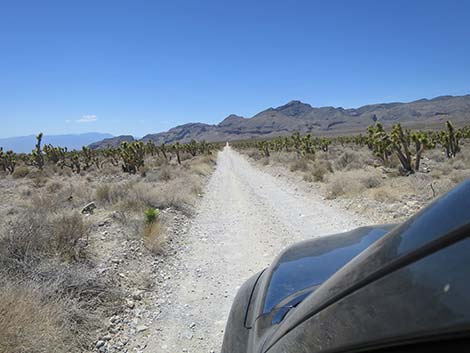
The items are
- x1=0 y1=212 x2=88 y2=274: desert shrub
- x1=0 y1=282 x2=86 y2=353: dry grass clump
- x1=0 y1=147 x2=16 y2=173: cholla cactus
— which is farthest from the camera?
x1=0 y1=147 x2=16 y2=173: cholla cactus

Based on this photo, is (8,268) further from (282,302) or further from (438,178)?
(438,178)

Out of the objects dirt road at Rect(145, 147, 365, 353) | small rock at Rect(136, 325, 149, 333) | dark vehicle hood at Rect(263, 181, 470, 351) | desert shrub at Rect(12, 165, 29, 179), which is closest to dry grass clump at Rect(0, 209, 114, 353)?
small rock at Rect(136, 325, 149, 333)

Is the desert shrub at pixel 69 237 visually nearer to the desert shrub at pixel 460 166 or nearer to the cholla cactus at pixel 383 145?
the cholla cactus at pixel 383 145

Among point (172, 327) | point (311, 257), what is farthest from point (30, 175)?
point (311, 257)

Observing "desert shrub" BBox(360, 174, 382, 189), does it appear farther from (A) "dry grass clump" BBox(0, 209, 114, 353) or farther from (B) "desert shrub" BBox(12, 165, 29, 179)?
(B) "desert shrub" BBox(12, 165, 29, 179)

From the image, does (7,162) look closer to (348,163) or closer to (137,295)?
(348,163)

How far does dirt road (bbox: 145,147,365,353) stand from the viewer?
4312 mm

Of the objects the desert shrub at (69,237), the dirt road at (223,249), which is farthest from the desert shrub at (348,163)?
the desert shrub at (69,237)

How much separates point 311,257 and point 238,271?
11.9ft

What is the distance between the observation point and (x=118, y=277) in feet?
17.9

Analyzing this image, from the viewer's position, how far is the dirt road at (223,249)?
14.1ft

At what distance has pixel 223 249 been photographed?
23.6 feet

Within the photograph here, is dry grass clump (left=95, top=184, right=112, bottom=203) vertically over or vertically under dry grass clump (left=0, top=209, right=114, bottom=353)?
over

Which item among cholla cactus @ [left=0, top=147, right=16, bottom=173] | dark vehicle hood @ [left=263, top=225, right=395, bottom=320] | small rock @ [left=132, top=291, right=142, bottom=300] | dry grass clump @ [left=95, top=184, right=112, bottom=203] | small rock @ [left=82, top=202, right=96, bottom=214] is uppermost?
cholla cactus @ [left=0, top=147, right=16, bottom=173]
